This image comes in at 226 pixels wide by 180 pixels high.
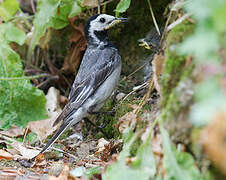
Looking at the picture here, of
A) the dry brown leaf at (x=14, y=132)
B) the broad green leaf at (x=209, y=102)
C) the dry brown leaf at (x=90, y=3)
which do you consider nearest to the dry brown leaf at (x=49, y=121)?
the dry brown leaf at (x=14, y=132)

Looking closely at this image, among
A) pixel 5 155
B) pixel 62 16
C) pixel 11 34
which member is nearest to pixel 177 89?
pixel 5 155

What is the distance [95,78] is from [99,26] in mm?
872

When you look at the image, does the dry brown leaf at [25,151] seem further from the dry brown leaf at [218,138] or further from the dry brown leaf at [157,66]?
the dry brown leaf at [218,138]

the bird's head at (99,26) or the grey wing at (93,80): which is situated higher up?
the bird's head at (99,26)

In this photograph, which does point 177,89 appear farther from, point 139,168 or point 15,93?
point 15,93

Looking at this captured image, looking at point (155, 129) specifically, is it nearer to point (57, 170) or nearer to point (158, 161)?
point (158, 161)

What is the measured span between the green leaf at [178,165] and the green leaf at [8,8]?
11.5 ft

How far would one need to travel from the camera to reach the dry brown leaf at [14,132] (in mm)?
5847

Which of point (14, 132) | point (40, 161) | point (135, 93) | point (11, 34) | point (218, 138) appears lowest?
point (14, 132)

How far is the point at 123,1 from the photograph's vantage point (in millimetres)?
4918

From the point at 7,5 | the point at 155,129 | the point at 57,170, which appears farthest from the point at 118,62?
the point at 155,129

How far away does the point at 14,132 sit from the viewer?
19.7ft

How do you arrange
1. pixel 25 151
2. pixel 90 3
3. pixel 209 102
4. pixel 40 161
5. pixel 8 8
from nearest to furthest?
pixel 209 102 < pixel 40 161 < pixel 25 151 < pixel 8 8 < pixel 90 3

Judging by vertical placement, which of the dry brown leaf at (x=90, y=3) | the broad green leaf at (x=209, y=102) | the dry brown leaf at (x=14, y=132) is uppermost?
the broad green leaf at (x=209, y=102)
